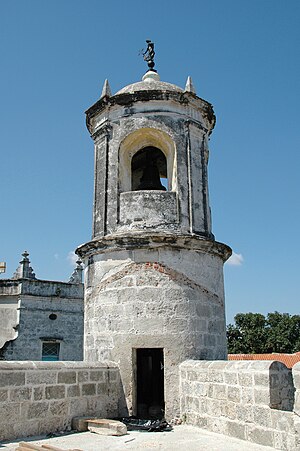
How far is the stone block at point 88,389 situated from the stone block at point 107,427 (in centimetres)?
45

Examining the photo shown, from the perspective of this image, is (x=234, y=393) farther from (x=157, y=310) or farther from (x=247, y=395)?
(x=157, y=310)

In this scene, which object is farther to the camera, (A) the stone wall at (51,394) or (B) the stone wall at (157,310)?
(B) the stone wall at (157,310)

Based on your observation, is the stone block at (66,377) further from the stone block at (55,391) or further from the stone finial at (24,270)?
the stone finial at (24,270)

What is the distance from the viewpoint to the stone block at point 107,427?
620 cm

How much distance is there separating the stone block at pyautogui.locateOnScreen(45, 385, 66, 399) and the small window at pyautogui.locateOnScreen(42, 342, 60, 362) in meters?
13.4

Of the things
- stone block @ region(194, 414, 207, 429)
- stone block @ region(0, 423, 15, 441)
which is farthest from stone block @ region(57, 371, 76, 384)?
stone block @ region(194, 414, 207, 429)

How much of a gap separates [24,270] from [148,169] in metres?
11.6

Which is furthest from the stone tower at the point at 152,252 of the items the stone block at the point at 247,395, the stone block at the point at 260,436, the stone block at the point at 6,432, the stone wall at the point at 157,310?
the stone block at the point at 6,432

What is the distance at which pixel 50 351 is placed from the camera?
64.5 ft

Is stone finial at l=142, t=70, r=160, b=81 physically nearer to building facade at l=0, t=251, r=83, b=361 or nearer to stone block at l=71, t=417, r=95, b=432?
stone block at l=71, t=417, r=95, b=432

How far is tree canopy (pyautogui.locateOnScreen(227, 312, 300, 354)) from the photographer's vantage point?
130 feet

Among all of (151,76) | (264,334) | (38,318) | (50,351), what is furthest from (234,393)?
(264,334)

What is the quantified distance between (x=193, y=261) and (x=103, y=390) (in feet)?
8.18

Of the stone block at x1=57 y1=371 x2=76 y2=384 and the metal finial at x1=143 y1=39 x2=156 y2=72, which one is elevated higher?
the metal finial at x1=143 y1=39 x2=156 y2=72
